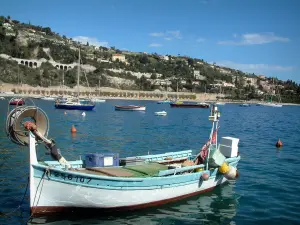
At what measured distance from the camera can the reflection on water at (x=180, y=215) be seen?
14.2 meters

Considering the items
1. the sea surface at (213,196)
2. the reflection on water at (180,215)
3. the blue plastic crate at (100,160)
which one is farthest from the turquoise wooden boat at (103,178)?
the sea surface at (213,196)

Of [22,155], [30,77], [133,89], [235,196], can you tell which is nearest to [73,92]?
[30,77]

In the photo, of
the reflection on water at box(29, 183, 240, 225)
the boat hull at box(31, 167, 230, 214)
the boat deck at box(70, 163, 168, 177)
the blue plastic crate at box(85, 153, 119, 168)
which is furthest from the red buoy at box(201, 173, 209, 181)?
the blue plastic crate at box(85, 153, 119, 168)

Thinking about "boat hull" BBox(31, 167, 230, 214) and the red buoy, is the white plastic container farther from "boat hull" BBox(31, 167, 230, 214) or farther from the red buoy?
"boat hull" BBox(31, 167, 230, 214)

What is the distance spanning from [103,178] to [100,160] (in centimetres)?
288

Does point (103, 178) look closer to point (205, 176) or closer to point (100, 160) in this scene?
point (100, 160)

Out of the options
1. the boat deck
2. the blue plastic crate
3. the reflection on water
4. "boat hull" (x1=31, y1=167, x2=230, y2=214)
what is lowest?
the reflection on water

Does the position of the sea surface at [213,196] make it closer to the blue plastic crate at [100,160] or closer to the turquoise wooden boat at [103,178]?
the turquoise wooden boat at [103,178]

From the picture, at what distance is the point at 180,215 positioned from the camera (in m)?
15.7

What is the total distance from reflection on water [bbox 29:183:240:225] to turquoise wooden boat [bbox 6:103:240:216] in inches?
12.6

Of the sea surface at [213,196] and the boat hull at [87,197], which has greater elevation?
the boat hull at [87,197]

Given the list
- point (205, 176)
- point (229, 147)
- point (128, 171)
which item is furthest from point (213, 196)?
point (128, 171)

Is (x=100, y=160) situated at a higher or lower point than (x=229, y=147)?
lower

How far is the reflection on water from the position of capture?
14234 mm
